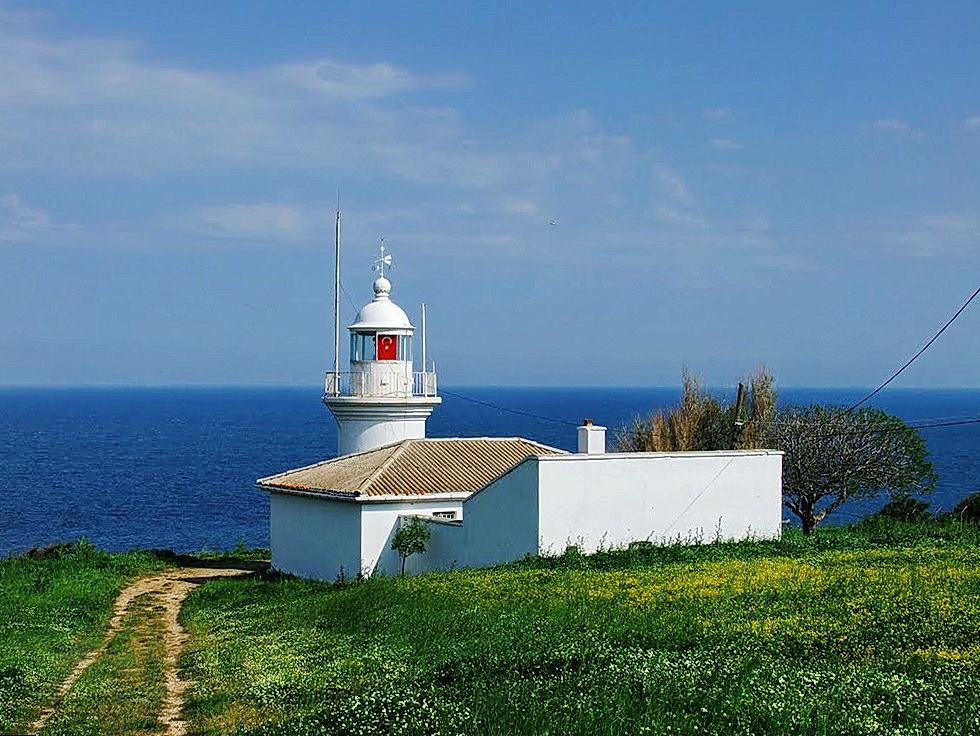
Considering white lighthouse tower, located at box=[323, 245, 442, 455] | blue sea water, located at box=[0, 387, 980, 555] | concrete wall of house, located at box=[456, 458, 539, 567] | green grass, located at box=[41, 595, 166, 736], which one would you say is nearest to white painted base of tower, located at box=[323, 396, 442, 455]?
white lighthouse tower, located at box=[323, 245, 442, 455]

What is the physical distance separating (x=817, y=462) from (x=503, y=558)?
1639 cm

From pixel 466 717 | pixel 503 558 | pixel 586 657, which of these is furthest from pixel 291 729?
pixel 503 558

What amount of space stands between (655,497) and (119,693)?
13839 mm

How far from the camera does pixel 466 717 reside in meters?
10.2

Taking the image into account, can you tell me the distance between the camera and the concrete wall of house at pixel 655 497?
79.8 feet

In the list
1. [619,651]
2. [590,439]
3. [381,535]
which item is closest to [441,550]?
[381,535]

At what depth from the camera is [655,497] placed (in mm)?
25484

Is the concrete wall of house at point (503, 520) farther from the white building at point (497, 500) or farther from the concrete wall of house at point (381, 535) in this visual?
the concrete wall of house at point (381, 535)

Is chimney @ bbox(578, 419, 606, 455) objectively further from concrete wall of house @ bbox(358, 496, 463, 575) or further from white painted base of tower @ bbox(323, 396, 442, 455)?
white painted base of tower @ bbox(323, 396, 442, 455)

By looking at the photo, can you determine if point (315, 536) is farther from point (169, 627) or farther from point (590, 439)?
point (169, 627)

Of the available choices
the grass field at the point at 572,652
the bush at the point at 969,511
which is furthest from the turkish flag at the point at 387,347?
the bush at the point at 969,511

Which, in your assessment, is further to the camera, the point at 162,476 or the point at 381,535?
the point at 162,476

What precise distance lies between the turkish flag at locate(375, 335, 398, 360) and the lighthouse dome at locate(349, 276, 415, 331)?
264 mm

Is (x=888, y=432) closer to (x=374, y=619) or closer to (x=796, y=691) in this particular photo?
(x=374, y=619)
